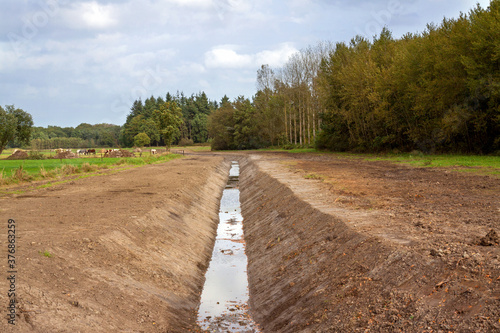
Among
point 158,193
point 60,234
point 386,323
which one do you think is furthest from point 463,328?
point 158,193

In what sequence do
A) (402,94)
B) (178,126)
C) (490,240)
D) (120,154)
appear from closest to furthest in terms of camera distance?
(490,240) → (402,94) → (120,154) → (178,126)

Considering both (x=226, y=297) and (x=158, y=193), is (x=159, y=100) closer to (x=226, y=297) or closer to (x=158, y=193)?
(x=158, y=193)

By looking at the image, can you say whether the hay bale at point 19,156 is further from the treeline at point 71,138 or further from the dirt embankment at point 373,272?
the dirt embankment at point 373,272

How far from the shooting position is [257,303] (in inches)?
402

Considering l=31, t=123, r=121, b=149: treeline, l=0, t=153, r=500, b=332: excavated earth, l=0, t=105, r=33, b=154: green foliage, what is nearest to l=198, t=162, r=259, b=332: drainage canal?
l=0, t=153, r=500, b=332: excavated earth

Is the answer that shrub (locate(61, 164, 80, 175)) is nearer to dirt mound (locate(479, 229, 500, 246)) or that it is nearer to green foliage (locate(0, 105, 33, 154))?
green foliage (locate(0, 105, 33, 154))

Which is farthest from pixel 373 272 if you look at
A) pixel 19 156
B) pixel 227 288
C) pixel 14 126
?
pixel 19 156

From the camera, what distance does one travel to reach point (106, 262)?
32.2 feet

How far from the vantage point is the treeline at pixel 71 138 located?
11899cm

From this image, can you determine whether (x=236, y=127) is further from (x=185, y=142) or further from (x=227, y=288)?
(x=227, y=288)

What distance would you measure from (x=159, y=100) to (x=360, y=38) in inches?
4339

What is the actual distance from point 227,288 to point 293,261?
2.12 meters

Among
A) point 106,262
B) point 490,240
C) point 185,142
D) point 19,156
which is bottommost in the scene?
point 106,262

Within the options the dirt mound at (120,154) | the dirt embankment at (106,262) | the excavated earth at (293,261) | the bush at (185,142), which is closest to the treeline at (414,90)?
the excavated earth at (293,261)
